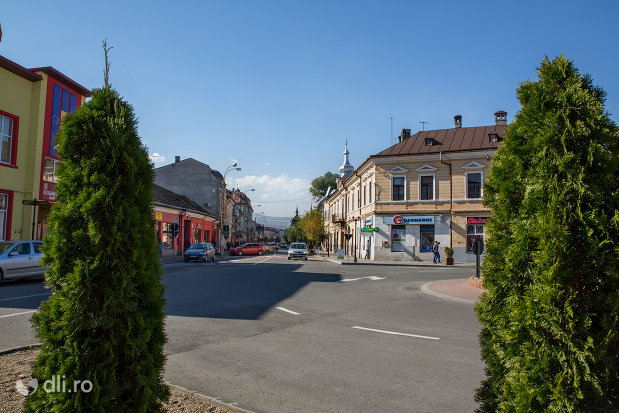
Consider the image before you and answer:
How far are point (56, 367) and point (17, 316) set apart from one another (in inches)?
288

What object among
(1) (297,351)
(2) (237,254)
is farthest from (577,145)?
(2) (237,254)

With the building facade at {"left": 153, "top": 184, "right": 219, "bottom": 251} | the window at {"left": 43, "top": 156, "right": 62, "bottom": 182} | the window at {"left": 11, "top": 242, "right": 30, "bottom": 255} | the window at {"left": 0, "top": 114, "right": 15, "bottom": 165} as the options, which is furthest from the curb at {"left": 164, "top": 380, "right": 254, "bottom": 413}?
the building facade at {"left": 153, "top": 184, "right": 219, "bottom": 251}

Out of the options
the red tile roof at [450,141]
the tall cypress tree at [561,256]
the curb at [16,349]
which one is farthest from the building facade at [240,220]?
the tall cypress tree at [561,256]

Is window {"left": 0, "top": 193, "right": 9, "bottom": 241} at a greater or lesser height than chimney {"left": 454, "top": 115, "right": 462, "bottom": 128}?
lesser

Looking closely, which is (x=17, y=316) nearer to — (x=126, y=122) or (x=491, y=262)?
(x=126, y=122)

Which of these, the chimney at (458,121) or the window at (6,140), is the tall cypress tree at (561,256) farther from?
the chimney at (458,121)

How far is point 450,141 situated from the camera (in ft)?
119

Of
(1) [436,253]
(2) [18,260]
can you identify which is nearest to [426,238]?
(1) [436,253]

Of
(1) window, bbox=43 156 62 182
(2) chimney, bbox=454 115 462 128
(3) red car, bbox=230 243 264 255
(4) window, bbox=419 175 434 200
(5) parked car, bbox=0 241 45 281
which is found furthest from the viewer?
(3) red car, bbox=230 243 264 255

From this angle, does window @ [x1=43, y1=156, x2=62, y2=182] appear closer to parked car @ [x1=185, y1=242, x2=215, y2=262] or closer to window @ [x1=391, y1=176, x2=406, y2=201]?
parked car @ [x1=185, y1=242, x2=215, y2=262]

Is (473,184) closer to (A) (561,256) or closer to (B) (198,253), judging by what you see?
(B) (198,253)

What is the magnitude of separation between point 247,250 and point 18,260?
1516 inches

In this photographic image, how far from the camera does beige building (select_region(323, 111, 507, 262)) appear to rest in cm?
3375

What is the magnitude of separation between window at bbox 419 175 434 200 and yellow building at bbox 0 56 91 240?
24812mm
